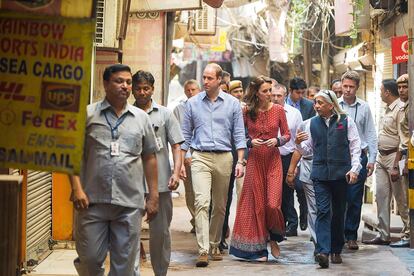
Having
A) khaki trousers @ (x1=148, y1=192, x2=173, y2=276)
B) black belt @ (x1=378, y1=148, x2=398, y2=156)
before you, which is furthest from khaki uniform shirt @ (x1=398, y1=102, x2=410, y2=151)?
khaki trousers @ (x1=148, y1=192, x2=173, y2=276)

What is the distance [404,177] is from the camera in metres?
13.2

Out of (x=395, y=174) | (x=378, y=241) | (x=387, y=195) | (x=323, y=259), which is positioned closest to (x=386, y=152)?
(x=395, y=174)

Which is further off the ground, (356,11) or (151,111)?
(356,11)

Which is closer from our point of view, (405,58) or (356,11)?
(405,58)

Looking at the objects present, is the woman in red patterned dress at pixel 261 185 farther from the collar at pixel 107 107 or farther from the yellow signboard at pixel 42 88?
the yellow signboard at pixel 42 88

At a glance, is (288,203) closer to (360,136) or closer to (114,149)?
(360,136)

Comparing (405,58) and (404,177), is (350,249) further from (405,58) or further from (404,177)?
(405,58)

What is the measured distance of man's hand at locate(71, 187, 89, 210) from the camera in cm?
753

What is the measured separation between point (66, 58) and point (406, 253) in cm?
778

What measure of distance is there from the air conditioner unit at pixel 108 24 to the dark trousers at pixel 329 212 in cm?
286

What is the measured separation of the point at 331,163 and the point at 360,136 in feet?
6.22

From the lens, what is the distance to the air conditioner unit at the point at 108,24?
39.8ft

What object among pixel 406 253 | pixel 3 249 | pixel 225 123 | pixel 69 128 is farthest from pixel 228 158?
pixel 69 128

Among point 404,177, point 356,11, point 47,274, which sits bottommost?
point 47,274
